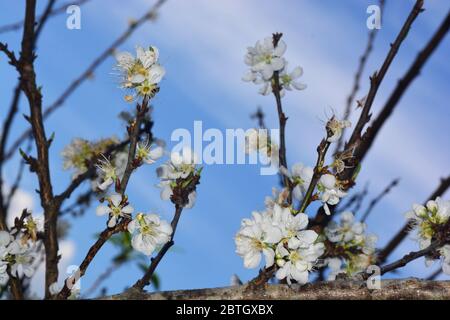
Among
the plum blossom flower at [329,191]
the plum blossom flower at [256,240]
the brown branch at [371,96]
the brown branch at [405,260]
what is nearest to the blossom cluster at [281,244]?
the plum blossom flower at [256,240]

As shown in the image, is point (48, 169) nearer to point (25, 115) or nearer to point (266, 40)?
point (25, 115)

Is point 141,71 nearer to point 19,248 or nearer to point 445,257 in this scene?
point 19,248

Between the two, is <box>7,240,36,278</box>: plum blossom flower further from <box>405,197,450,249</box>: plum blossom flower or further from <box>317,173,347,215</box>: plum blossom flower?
<box>405,197,450,249</box>: plum blossom flower

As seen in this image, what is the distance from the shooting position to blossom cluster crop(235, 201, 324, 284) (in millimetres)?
1572

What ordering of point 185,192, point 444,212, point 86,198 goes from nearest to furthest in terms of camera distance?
point 185,192, point 444,212, point 86,198

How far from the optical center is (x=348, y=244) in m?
2.13

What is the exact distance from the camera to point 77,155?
2.78 metres

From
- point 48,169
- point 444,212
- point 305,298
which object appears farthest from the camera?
point 48,169

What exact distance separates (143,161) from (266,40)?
69 centimetres

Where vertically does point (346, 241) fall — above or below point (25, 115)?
below

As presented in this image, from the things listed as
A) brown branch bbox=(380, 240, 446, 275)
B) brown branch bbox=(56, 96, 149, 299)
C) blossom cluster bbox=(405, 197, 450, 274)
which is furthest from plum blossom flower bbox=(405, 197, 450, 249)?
brown branch bbox=(56, 96, 149, 299)

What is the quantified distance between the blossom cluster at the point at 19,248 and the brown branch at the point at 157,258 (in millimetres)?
423
